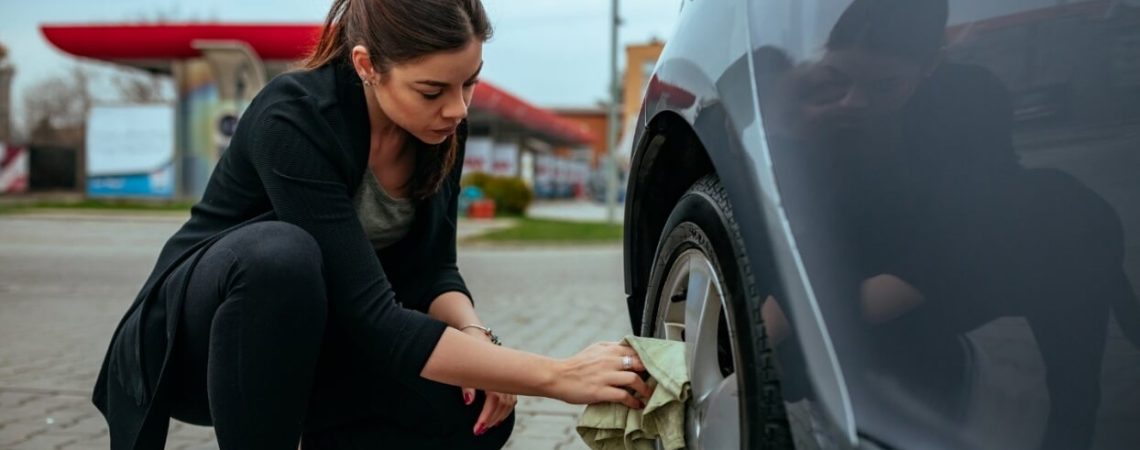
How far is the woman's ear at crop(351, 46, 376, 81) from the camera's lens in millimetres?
1784

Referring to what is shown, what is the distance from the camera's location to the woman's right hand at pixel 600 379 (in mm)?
1630

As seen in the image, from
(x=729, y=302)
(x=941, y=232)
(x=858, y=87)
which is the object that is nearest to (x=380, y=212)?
(x=729, y=302)

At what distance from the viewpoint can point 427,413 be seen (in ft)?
6.72

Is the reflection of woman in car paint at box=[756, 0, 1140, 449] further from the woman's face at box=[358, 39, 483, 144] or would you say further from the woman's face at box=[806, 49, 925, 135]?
the woman's face at box=[358, 39, 483, 144]

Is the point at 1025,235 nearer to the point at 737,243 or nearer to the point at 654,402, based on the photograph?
the point at 737,243

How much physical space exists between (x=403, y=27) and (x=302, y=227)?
39cm

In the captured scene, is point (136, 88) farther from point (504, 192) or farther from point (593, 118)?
point (593, 118)

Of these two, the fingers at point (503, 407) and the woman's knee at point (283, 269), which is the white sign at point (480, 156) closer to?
the fingers at point (503, 407)

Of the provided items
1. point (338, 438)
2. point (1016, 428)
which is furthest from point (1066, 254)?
point (338, 438)

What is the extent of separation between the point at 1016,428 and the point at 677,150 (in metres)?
0.94

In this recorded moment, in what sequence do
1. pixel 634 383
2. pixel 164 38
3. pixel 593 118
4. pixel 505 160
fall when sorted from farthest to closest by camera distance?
pixel 593 118 < pixel 505 160 < pixel 164 38 < pixel 634 383

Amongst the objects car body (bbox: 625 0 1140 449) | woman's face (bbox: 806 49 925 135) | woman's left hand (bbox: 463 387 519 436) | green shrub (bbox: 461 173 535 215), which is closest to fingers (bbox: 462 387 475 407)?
woman's left hand (bbox: 463 387 519 436)

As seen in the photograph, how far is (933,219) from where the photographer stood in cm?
103

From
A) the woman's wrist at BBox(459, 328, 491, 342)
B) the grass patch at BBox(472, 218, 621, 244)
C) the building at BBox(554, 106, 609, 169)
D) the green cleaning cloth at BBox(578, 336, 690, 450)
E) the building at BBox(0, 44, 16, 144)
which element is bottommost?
the building at BBox(554, 106, 609, 169)
